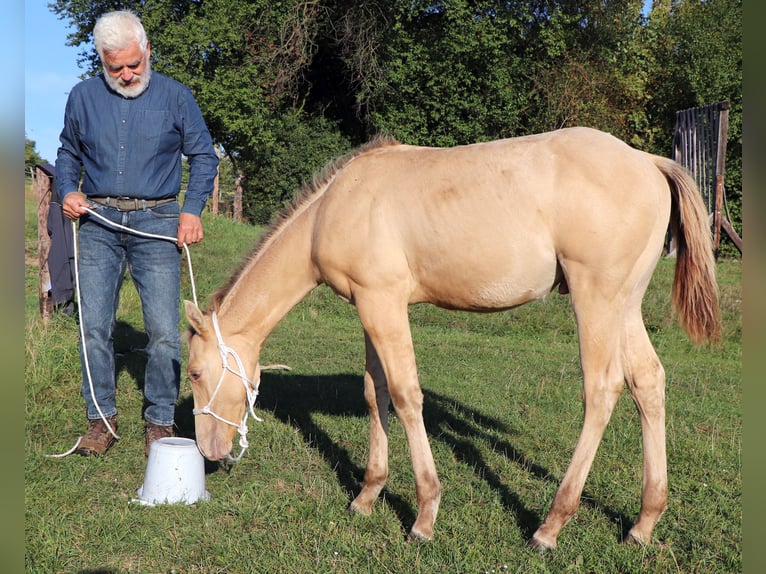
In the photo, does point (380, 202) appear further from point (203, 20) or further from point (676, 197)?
point (203, 20)

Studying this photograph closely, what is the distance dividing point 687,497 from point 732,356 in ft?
16.8

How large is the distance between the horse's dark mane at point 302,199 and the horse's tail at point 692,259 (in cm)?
168

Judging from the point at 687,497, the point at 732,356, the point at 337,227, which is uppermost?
the point at 337,227

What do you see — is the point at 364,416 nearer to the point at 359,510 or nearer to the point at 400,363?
the point at 359,510

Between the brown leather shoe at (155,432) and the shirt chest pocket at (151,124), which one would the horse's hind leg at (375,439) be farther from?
the shirt chest pocket at (151,124)

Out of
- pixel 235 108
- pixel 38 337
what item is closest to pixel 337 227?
pixel 38 337

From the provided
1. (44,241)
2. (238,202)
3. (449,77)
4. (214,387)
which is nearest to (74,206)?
(214,387)

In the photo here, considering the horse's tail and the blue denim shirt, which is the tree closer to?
the horse's tail

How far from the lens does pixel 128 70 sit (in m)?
4.32

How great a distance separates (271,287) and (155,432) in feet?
4.96
